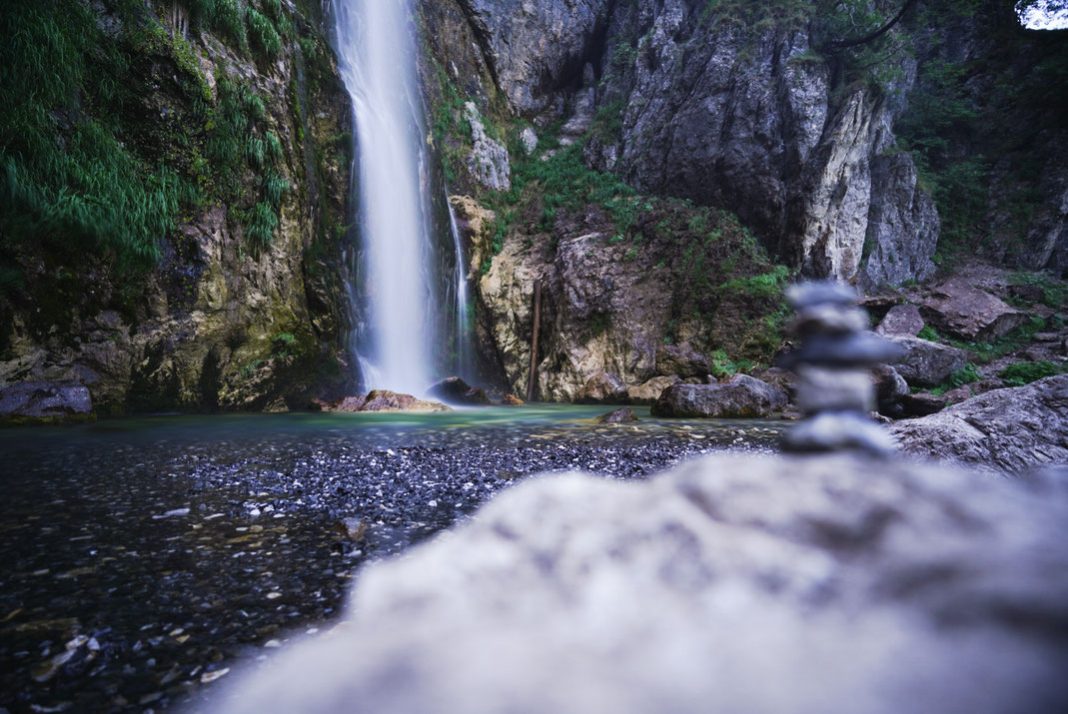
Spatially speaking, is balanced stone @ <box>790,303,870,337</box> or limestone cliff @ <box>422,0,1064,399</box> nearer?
balanced stone @ <box>790,303,870,337</box>

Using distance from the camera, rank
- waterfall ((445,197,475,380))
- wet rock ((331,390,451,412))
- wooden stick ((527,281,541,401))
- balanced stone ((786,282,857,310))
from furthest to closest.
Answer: waterfall ((445,197,475,380))
wooden stick ((527,281,541,401))
wet rock ((331,390,451,412))
balanced stone ((786,282,857,310))

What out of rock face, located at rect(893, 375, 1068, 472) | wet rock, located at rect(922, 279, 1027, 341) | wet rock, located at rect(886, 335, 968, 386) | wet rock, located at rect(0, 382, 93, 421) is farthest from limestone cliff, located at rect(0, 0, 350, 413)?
wet rock, located at rect(922, 279, 1027, 341)

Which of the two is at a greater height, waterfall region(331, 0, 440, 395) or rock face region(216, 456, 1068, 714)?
waterfall region(331, 0, 440, 395)

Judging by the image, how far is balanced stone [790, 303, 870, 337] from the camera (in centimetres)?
137

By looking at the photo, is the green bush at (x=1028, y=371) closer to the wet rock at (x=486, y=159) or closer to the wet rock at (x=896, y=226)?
the wet rock at (x=896, y=226)

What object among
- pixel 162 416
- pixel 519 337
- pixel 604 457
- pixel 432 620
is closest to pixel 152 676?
pixel 432 620

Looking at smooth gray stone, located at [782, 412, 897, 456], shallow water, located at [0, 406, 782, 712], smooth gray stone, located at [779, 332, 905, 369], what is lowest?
shallow water, located at [0, 406, 782, 712]

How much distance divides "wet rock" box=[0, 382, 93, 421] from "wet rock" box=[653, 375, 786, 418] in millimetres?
9722

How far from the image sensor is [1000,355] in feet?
46.0

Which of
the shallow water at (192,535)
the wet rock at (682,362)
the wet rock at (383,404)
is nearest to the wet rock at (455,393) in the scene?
the wet rock at (383,404)

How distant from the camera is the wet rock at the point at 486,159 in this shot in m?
20.6

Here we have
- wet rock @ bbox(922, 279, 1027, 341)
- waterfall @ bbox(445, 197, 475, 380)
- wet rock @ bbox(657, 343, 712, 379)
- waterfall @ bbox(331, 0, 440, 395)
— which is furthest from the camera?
waterfall @ bbox(445, 197, 475, 380)

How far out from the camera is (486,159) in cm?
2112

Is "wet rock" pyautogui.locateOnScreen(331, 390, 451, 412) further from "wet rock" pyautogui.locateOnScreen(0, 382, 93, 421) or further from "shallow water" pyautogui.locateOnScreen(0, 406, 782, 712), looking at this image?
"shallow water" pyautogui.locateOnScreen(0, 406, 782, 712)
